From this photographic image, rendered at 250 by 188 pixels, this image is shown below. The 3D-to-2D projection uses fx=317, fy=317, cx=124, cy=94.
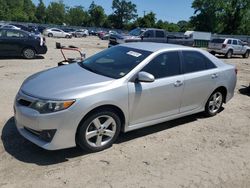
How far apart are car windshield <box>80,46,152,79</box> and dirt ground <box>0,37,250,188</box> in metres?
1.15

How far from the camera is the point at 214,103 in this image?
6.82 metres

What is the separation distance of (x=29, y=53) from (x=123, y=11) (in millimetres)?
107509

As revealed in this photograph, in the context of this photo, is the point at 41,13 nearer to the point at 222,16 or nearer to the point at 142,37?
the point at 222,16

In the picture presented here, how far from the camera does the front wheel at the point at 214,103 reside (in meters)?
6.67

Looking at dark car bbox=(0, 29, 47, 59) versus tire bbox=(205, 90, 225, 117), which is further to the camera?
dark car bbox=(0, 29, 47, 59)

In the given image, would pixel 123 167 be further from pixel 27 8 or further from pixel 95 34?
pixel 27 8

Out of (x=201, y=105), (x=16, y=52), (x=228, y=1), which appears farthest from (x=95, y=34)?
(x=201, y=105)

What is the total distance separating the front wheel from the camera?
6.67 metres

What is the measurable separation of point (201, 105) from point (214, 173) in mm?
2207

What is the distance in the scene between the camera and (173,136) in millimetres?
5637

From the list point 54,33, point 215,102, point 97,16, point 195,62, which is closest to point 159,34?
point 215,102

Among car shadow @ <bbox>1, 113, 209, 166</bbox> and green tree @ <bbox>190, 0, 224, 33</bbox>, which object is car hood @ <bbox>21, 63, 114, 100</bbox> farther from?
green tree @ <bbox>190, 0, 224, 33</bbox>

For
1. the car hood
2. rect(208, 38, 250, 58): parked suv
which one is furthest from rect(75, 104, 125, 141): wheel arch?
rect(208, 38, 250, 58): parked suv

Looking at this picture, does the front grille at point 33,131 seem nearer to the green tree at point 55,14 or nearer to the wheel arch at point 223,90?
the wheel arch at point 223,90
